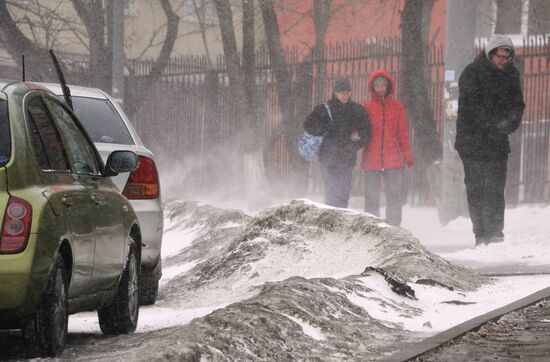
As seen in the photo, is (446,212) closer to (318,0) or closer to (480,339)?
(480,339)

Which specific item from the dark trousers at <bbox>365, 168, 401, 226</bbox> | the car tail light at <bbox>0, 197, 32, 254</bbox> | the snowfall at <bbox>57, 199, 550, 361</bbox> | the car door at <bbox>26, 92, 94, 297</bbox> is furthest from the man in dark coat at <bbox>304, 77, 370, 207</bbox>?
the car tail light at <bbox>0, 197, 32, 254</bbox>

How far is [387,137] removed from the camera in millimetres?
17750

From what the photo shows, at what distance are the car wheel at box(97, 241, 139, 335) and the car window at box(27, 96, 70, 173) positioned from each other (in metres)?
1.06

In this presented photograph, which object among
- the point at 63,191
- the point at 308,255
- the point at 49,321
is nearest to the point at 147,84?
the point at 308,255

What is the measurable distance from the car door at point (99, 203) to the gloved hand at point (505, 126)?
718 cm

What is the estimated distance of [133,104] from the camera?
3158 centimetres

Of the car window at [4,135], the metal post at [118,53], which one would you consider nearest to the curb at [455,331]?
the car window at [4,135]

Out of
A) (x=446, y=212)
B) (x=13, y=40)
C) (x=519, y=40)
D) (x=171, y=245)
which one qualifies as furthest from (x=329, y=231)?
(x=519, y=40)

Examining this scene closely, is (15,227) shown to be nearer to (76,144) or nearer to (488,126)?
(76,144)

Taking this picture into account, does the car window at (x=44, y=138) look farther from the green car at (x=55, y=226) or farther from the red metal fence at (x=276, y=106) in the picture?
the red metal fence at (x=276, y=106)

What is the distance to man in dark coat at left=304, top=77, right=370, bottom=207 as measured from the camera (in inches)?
699

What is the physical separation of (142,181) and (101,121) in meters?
0.57

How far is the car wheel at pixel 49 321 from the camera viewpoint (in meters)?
7.04

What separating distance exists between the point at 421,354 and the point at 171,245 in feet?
30.5
